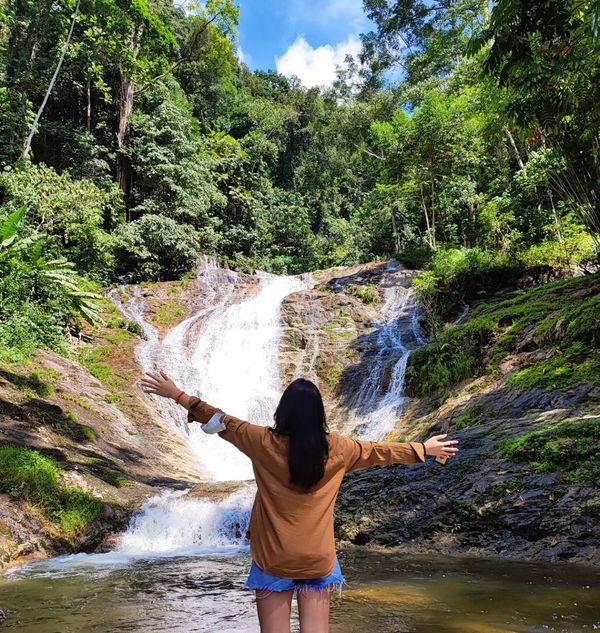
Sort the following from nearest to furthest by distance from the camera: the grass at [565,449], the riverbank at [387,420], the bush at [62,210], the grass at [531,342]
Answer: the grass at [565,449]
the riverbank at [387,420]
the grass at [531,342]
the bush at [62,210]

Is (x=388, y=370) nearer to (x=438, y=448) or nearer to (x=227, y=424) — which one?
(x=438, y=448)

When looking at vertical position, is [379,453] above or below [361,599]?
above

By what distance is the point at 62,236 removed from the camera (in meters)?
21.3

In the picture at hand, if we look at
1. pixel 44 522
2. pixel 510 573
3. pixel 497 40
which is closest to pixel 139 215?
pixel 44 522

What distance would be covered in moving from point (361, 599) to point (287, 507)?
2.80 m

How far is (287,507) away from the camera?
2.31 metres

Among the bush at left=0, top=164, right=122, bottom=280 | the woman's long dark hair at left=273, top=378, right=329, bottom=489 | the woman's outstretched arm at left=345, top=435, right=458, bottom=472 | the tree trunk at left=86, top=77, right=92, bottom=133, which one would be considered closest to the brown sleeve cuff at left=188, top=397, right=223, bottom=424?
the woman's long dark hair at left=273, top=378, right=329, bottom=489

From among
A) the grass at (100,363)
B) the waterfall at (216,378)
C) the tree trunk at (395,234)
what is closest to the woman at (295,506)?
the waterfall at (216,378)

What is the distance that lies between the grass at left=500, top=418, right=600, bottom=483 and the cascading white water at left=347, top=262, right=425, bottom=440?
6.17 metres

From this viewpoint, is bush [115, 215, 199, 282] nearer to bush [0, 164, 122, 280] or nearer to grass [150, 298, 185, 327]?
bush [0, 164, 122, 280]

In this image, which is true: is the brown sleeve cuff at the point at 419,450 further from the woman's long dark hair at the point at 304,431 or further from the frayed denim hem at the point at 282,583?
the frayed denim hem at the point at 282,583

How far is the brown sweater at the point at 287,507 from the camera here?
2.26 meters

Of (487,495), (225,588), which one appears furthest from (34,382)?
(487,495)

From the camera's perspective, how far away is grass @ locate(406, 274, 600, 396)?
902cm
